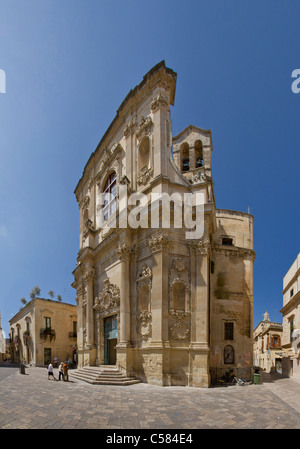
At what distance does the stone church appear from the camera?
1370 cm

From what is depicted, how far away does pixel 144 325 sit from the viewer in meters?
14.6

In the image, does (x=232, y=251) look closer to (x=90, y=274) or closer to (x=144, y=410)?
(x=90, y=274)

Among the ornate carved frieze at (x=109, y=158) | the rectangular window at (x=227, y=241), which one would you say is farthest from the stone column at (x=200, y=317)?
the ornate carved frieze at (x=109, y=158)

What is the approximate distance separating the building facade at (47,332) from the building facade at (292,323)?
2072 cm

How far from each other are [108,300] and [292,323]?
15.1 metres

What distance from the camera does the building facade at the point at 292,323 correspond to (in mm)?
19469

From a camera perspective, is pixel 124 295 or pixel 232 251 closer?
pixel 124 295

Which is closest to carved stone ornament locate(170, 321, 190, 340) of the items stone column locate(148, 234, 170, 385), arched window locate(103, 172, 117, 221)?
stone column locate(148, 234, 170, 385)

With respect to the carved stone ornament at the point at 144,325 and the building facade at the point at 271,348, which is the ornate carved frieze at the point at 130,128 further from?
the building facade at the point at 271,348

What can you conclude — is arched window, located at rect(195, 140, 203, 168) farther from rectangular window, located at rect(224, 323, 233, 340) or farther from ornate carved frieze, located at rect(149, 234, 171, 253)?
rectangular window, located at rect(224, 323, 233, 340)

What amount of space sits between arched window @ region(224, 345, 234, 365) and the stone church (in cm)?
6

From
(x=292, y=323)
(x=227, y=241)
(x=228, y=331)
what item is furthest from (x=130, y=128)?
(x=292, y=323)
